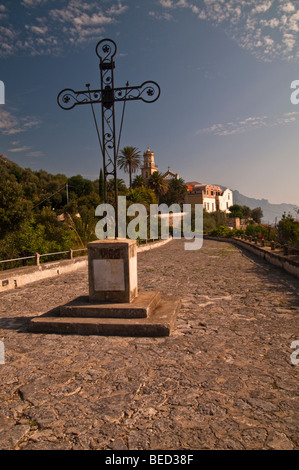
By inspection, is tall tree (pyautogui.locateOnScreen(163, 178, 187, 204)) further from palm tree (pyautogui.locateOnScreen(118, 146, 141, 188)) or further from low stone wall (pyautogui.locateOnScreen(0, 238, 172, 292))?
low stone wall (pyautogui.locateOnScreen(0, 238, 172, 292))

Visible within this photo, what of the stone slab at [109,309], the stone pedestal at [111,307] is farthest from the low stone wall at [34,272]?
the stone slab at [109,309]

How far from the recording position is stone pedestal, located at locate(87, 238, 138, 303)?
528 centimetres

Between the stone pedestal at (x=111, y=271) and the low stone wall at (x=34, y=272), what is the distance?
470 centimetres

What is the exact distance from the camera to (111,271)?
531cm

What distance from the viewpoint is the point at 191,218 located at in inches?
2247

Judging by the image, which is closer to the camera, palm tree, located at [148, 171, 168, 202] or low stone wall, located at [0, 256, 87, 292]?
low stone wall, located at [0, 256, 87, 292]

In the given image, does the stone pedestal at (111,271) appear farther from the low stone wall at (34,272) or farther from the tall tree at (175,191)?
the tall tree at (175,191)

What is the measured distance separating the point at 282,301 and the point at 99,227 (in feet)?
42.8

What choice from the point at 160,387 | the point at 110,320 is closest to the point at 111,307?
the point at 110,320

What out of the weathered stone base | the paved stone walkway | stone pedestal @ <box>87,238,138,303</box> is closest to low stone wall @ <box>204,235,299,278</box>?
the paved stone walkway

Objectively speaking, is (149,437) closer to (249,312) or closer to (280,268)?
(249,312)

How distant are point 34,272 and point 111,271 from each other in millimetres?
6095

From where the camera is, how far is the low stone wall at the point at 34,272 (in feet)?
29.5

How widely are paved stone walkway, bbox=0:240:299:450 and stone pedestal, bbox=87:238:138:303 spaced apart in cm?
88
